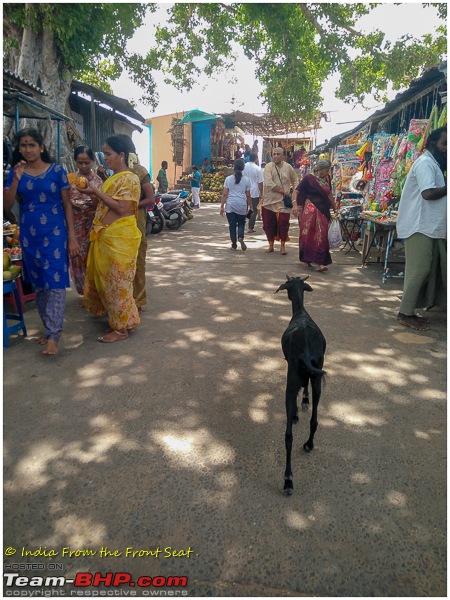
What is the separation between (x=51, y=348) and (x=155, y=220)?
25.1 ft

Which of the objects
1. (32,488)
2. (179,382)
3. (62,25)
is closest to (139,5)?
(62,25)

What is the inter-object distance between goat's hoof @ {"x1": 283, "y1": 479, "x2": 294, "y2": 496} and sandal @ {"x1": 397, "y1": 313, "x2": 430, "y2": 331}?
2873 mm

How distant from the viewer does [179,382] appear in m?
3.27

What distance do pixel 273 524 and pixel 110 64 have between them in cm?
2205

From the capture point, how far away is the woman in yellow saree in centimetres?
379

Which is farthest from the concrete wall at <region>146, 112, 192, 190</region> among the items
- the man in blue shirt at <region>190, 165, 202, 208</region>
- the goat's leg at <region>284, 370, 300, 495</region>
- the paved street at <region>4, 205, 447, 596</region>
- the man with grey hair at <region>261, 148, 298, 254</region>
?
the goat's leg at <region>284, 370, 300, 495</region>

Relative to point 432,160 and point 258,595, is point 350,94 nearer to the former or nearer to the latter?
point 432,160

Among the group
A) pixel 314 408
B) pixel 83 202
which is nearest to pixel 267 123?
pixel 83 202

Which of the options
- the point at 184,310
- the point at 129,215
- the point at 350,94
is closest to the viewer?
the point at 129,215

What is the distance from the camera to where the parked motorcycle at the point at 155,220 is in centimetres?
1079

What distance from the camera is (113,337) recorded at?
405cm

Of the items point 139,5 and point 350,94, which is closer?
point 139,5

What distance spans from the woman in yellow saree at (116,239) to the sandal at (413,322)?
2.84 meters

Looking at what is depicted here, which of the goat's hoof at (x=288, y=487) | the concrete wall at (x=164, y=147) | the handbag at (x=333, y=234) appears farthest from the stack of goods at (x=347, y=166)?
the concrete wall at (x=164, y=147)
